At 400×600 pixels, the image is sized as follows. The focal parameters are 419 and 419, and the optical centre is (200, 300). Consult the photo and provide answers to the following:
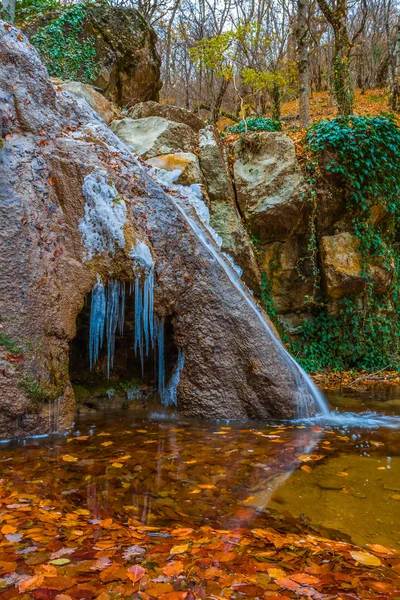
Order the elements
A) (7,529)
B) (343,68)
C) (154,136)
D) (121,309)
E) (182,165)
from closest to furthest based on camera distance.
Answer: (7,529) → (121,309) → (182,165) → (154,136) → (343,68)

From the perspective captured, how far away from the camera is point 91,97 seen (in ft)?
27.0

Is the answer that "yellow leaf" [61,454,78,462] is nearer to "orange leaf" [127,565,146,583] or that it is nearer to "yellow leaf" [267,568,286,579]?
"orange leaf" [127,565,146,583]

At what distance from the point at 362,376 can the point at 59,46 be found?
1035 cm

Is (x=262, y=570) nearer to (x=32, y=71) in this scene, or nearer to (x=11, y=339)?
(x=11, y=339)

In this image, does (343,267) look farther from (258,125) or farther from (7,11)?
(7,11)

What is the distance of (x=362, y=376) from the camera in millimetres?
8117

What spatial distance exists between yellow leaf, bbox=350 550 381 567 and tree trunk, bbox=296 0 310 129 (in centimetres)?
1235

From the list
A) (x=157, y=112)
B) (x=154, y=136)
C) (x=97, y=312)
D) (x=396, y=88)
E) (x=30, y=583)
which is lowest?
(x=30, y=583)

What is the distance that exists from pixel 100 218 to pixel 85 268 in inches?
25.1

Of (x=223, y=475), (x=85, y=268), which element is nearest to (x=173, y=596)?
(x=223, y=475)

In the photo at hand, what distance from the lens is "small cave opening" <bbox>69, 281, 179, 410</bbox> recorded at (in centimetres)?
533

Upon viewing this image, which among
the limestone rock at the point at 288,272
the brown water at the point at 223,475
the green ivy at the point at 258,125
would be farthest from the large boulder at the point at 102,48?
the brown water at the point at 223,475

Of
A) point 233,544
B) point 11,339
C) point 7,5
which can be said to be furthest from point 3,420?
point 7,5

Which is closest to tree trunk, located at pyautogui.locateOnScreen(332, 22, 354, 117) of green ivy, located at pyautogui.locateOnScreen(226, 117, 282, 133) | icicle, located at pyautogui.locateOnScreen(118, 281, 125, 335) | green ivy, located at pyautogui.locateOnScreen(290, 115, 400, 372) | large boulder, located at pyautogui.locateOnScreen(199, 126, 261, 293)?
green ivy, located at pyautogui.locateOnScreen(226, 117, 282, 133)
